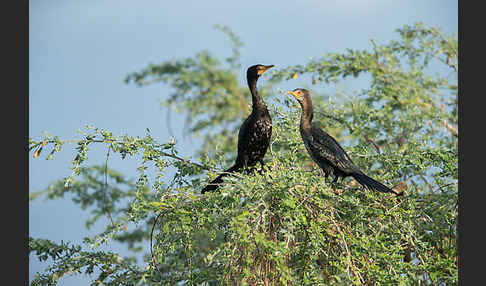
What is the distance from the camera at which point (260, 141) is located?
4.11 meters

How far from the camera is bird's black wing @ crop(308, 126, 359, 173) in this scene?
393 centimetres

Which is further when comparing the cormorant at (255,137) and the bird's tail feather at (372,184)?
the cormorant at (255,137)

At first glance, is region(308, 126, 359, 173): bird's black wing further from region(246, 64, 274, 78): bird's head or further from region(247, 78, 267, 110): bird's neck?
region(246, 64, 274, 78): bird's head

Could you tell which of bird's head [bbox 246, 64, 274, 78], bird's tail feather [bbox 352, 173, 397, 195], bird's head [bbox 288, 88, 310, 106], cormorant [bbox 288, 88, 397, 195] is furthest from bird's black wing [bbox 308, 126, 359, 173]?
bird's head [bbox 246, 64, 274, 78]

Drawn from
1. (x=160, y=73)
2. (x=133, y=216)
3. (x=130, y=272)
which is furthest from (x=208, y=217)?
(x=160, y=73)

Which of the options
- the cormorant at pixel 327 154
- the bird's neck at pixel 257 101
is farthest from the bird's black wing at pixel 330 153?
the bird's neck at pixel 257 101

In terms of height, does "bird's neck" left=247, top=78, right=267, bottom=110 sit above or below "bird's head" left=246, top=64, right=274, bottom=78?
below

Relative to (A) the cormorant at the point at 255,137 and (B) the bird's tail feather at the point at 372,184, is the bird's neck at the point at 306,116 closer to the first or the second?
(A) the cormorant at the point at 255,137

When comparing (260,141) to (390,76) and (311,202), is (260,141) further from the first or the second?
(390,76)

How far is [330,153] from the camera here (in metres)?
3.96

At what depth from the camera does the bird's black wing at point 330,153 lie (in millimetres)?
3926

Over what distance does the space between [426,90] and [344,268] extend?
418 centimetres

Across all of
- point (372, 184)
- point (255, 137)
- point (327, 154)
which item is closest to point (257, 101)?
point (255, 137)

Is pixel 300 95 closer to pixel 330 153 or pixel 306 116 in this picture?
pixel 306 116
